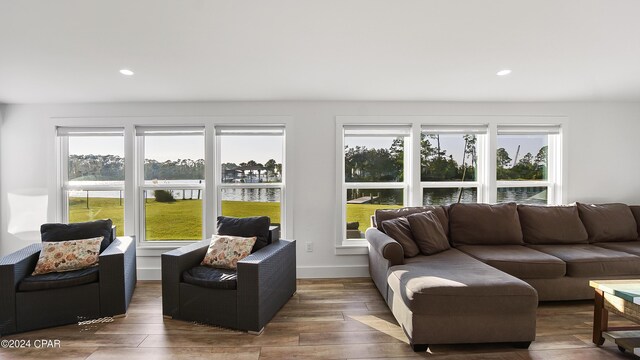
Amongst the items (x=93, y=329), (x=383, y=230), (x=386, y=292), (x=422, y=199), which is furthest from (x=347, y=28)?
(x=93, y=329)

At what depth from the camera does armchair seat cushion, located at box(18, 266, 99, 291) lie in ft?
8.54

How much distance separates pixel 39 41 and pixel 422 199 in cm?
411

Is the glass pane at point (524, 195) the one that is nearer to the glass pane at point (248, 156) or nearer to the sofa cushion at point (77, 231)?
the glass pane at point (248, 156)

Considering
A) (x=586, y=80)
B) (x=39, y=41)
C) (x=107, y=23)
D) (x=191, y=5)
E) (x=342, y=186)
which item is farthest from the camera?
(x=342, y=186)

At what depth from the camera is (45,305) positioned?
2625 millimetres

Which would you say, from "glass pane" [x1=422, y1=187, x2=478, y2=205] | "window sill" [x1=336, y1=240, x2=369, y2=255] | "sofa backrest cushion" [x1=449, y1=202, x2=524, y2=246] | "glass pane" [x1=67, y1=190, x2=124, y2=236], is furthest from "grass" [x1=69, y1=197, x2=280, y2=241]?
"sofa backrest cushion" [x1=449, y1=202, x2=524, y2=246]

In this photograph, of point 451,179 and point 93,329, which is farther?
point 451,179

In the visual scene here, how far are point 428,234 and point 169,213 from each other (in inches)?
128

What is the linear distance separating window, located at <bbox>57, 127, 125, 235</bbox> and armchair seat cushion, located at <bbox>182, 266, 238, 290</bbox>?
1.85 meters

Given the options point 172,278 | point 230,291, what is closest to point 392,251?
point 230,291

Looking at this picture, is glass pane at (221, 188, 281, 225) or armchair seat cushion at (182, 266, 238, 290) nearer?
armchair seat cushion at (182, 266, 238, 290)

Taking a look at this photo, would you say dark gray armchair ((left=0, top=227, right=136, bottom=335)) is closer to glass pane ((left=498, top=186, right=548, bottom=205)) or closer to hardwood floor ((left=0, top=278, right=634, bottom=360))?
hardwood floor ((left=0, top=278, right=634, bottom=360))

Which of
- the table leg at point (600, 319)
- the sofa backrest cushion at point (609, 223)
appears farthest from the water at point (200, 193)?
the sofa backrest cushion at point (609, 223)

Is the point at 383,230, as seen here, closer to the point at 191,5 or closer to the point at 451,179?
the point at 451,179
